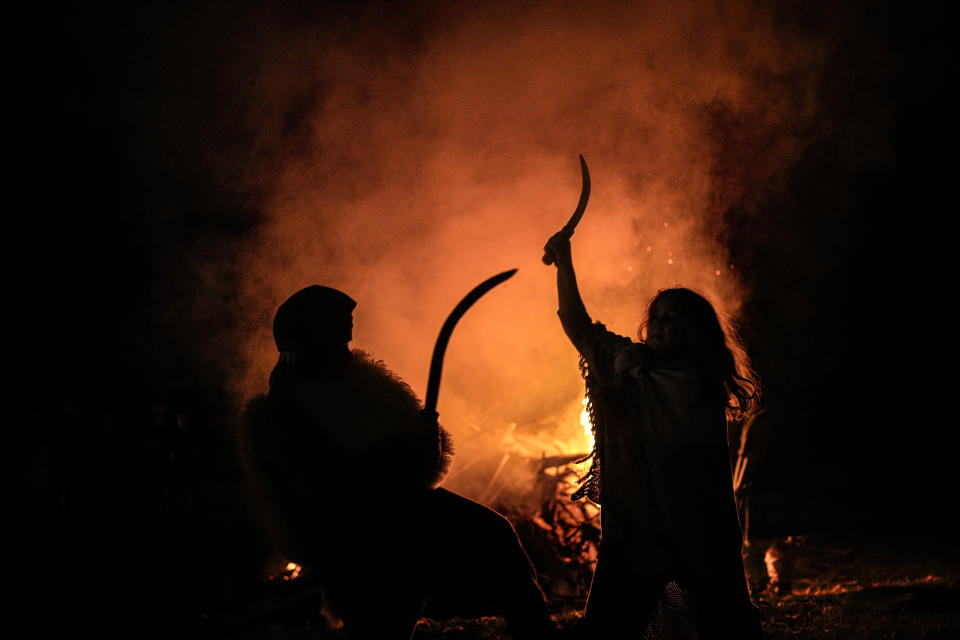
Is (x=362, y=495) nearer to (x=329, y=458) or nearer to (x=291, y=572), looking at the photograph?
(x=329, y=458)

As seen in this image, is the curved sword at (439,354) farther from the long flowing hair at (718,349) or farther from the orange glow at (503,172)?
the orange glow at (503,172)


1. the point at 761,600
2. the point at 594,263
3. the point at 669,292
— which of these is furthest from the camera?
the point at 594,263

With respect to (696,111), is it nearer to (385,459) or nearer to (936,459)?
(936,459)

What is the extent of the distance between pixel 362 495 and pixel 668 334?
143cm

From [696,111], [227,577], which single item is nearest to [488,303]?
[696,111]

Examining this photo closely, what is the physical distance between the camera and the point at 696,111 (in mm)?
8422

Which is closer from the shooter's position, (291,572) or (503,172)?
(291,572)

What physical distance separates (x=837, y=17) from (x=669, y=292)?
329 inches

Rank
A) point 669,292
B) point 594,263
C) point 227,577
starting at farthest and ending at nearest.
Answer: point 594,263, point 227,577, point 669,292

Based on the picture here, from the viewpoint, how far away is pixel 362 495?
2.17 meters

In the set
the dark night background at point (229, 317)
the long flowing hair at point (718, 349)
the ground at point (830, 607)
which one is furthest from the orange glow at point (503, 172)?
the long flowing hair at point (718, 349)

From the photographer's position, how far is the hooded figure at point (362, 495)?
84.2 inches

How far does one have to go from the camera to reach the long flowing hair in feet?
8.18

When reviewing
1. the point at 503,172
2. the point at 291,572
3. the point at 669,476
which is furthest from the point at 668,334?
the point at 503,172
